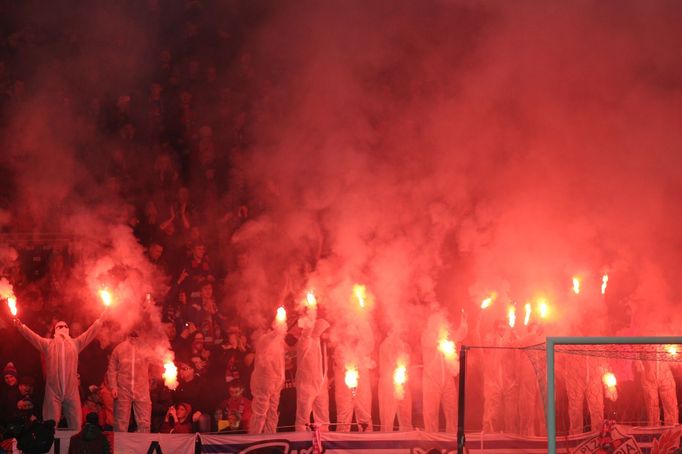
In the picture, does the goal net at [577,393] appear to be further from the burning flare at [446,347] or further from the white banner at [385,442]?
the white banner at [385,442]

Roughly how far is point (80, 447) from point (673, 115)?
10156 millimetres

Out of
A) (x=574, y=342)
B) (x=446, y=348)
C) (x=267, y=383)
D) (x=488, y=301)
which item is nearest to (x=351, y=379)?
(x=267, y=383)

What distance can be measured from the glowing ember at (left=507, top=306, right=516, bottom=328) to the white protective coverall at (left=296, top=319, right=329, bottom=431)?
110 inches

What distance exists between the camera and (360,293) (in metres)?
11.0

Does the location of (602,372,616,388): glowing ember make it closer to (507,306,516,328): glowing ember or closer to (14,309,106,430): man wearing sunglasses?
(507,306,516,328): glowing ember

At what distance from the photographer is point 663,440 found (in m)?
8.23

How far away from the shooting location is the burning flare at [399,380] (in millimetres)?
10039

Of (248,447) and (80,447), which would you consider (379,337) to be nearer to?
(248,447)

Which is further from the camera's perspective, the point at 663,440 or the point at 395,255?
the point at 395,255

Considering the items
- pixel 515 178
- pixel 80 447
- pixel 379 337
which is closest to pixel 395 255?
pixel 379 337

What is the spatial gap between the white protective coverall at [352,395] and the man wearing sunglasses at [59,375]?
3.27m

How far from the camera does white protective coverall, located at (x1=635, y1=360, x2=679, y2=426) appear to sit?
9.79 meters

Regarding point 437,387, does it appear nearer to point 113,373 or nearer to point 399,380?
point 399,380

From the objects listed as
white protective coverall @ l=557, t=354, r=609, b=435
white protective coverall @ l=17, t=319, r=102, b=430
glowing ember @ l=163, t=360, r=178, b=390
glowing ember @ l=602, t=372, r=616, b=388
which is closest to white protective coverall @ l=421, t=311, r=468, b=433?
white protective coverall @ l=557, t=354, r=609, b=435
